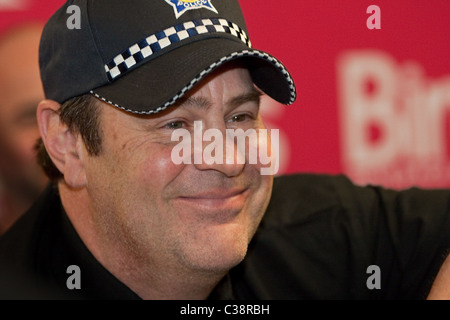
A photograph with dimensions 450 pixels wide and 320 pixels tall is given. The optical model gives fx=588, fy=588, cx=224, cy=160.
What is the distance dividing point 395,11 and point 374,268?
1.05m

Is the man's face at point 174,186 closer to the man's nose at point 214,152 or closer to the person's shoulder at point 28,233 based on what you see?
the man's nose at point 214,152

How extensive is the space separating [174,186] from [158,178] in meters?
0.04

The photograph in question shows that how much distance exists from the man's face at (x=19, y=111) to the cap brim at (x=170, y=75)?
2.42ft

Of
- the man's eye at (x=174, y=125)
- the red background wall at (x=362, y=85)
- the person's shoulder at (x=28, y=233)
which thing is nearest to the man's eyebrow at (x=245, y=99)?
the man's eye at (x=174, y=125)

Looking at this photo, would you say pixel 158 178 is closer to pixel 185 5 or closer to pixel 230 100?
pixel 230 100

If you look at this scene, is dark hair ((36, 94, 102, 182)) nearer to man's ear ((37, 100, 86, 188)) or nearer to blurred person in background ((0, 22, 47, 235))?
man's ear ((37, 100, 86, 188))

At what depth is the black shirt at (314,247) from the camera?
4.30 ft

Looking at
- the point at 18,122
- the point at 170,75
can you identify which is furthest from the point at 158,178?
Result: the point at 18,122

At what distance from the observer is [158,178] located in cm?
118

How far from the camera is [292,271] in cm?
152

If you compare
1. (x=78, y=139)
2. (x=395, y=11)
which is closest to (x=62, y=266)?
(x=78, y=139)

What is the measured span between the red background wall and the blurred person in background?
2.39ft

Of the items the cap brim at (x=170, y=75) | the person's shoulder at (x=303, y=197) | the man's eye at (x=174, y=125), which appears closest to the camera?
the cap brim at (x=170, y=75)
